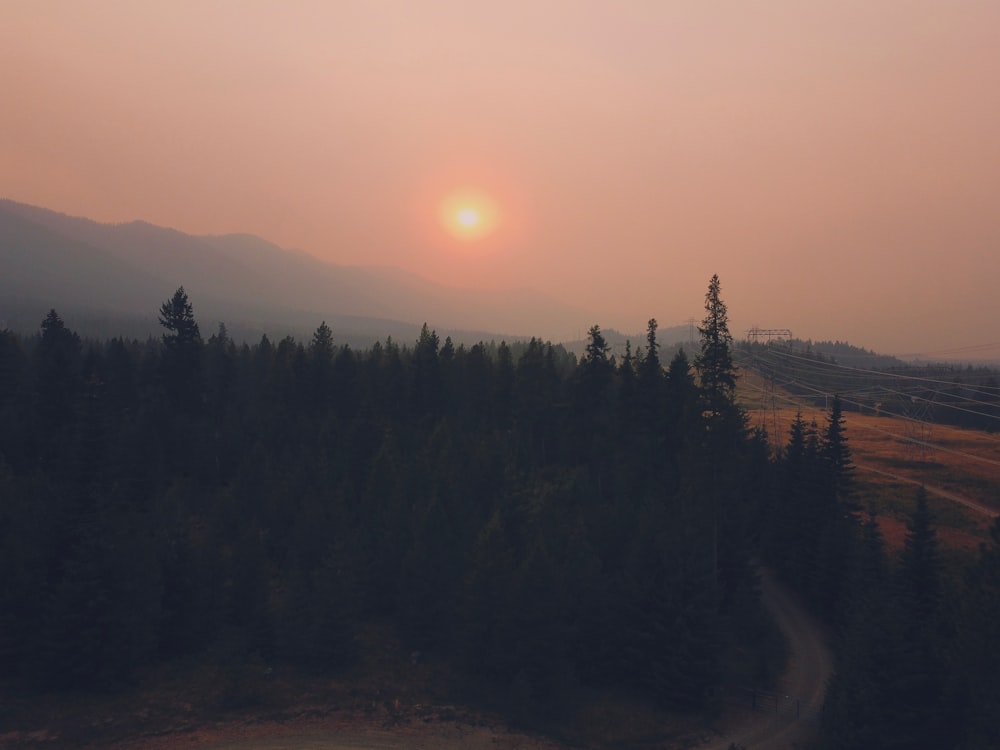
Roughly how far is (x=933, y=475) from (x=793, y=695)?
62.9 meters

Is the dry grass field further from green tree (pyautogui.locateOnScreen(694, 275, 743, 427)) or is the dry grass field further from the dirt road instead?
green tree (pyautogui.locateOnScreen(694, 275, 743, 427))

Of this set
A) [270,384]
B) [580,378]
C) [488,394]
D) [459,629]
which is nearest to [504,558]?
[459,629]

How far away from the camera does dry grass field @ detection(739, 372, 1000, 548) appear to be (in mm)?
69938

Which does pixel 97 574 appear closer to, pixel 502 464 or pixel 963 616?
pixel 502 464

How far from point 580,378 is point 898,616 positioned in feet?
125

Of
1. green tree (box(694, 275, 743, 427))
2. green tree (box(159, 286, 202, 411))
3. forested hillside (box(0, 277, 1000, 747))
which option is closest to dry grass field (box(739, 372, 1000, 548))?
forested hillside (box(0, 277, 1000, 747))

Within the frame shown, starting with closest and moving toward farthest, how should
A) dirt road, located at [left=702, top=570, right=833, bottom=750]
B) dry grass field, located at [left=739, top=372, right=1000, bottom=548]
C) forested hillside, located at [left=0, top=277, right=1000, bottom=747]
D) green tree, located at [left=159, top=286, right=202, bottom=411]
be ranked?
forested hillside, located at [left=0, top=277, right=1000, bottom=747], dirt road, located at [left=702, top=570, right=833, bottom=750], green tree, located at [left=159, top=286, right=202, bottom=411], dry grass field, located at [left=739, top=372, right=1000, bottom=548]

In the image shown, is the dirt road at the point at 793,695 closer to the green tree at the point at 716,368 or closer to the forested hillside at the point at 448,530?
the forested hillside at the point at 448,530

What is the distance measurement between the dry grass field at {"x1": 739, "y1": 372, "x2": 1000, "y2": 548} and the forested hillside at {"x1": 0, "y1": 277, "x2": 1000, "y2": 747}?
61.1ft

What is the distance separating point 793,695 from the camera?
129 feet

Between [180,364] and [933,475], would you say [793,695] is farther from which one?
[933,475]

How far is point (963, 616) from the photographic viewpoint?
93.5 feet

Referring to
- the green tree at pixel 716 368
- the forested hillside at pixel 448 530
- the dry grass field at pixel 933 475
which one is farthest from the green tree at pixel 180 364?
the dry grass field at pixel 933 475

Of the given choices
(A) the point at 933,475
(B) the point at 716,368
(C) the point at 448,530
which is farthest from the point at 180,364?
(A) the point at 933,475
